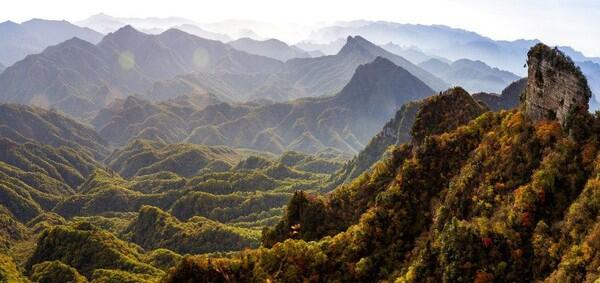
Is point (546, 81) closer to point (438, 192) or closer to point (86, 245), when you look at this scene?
point (438, 192)

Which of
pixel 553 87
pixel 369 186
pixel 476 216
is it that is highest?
pixel 553 87

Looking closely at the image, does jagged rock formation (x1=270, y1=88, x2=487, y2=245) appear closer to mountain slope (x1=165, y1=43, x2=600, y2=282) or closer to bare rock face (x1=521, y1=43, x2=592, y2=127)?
mountain slope (x1=165, y1=43, x2=600, y2=282)

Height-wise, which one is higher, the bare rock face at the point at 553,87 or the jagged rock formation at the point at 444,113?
the bare rock face at the point at 553,87

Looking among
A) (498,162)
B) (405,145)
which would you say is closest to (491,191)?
(498,162)

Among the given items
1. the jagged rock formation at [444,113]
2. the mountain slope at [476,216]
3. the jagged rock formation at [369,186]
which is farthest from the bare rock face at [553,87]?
the jagged rock formation at [369,186]

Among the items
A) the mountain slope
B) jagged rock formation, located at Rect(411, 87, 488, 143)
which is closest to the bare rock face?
the mountain slope

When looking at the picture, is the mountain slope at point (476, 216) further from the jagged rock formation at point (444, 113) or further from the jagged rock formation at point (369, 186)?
the jagged rock formation at point (444, 113)

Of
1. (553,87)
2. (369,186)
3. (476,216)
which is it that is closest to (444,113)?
(369,186)

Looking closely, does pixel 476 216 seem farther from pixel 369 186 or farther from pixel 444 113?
pixel 444 113
